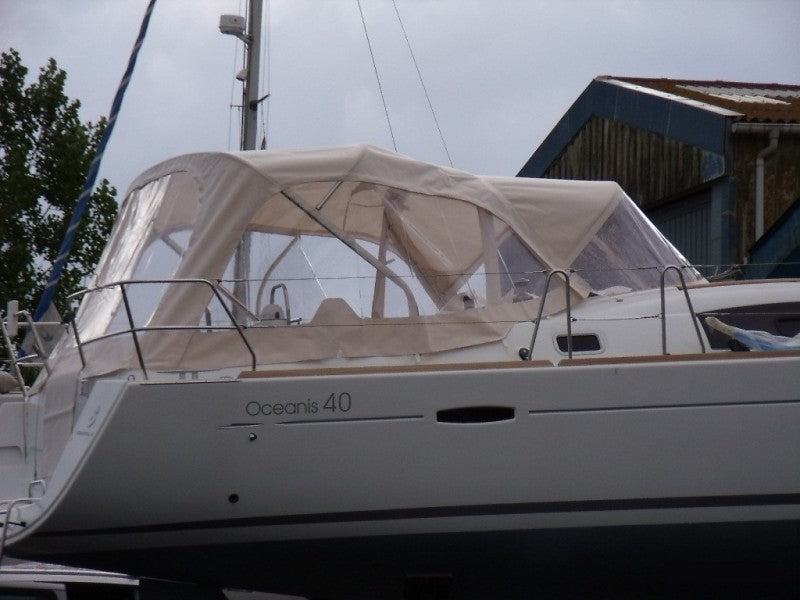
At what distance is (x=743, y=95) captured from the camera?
16.9 metres

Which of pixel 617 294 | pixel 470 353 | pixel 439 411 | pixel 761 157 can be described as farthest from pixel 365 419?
pixel 761 157

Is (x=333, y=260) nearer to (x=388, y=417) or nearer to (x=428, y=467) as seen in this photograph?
(x=388, y=417)

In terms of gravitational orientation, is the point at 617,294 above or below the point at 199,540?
above

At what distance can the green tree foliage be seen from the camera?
45.5 feet

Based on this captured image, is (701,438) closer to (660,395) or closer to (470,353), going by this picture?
(660,395)

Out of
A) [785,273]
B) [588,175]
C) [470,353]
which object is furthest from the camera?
[588,175]

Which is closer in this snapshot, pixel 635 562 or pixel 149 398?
pixel 149 398

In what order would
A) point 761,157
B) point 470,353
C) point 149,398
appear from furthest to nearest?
1. point 761,157
2. point 470,353
3. point 149,398

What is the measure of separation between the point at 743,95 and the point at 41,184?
1003 cm

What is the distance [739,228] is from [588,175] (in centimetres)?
373

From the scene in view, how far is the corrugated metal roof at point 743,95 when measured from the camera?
14.2 metres

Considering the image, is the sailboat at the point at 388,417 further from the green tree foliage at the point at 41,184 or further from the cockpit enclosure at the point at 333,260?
the green tree foliage at the point at 41,184

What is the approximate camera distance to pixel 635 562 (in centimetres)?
535

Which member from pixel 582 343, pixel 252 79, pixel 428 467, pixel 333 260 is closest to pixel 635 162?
pixel 252 79
